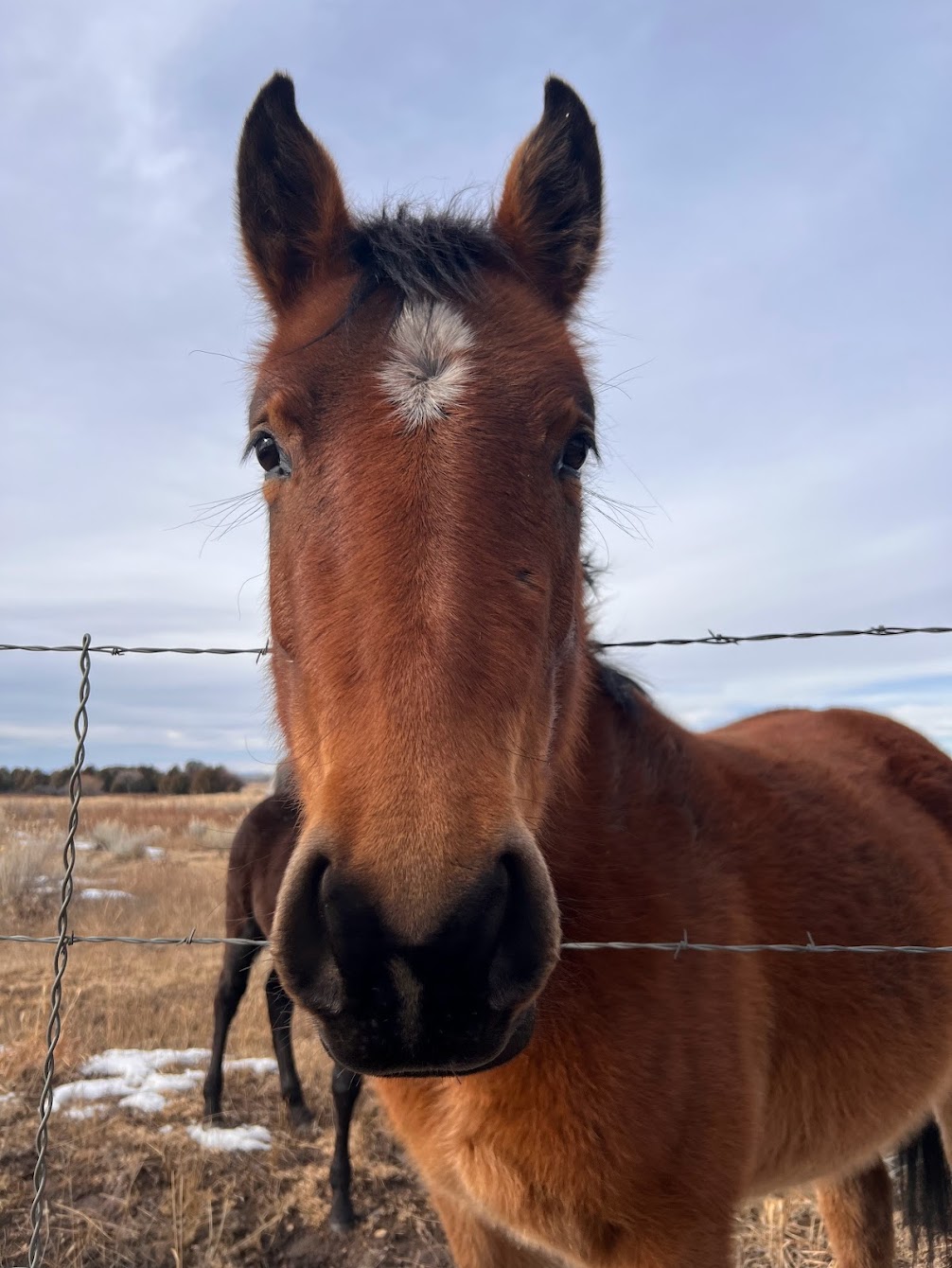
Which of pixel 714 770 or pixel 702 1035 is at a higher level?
pixel 714 770

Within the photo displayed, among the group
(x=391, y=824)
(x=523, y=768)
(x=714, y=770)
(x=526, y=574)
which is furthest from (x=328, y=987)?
(x=714, y=770)

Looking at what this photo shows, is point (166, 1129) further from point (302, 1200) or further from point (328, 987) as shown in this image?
point (328, 987)

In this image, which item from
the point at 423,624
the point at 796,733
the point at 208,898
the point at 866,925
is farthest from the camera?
the point at 208,898

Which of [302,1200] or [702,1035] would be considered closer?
[702,1035]

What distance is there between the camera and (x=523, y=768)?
157 centimetres

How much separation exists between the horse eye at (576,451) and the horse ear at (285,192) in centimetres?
90

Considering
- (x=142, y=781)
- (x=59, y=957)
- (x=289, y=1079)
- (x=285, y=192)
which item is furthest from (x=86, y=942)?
(x=142, y=781)

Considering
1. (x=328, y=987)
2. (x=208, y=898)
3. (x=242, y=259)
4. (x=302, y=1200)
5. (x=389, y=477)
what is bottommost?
(x=208, y=898)

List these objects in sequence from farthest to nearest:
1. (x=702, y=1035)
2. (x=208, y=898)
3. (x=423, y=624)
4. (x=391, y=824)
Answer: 1. (x=208, y=898)
2. (x=702, y=1035)
3. (x=423, y=624)
4. (x=391, y=824)

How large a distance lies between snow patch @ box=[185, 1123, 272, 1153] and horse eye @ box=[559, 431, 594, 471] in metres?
4.27

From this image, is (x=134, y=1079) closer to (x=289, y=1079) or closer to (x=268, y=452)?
(x=289, y=1079)

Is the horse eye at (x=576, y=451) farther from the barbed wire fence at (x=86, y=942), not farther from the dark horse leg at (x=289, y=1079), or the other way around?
the dark horse leg at (x=289, y=1079)

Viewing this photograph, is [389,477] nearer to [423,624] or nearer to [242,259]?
[423,624]

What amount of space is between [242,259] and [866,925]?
292 cm
